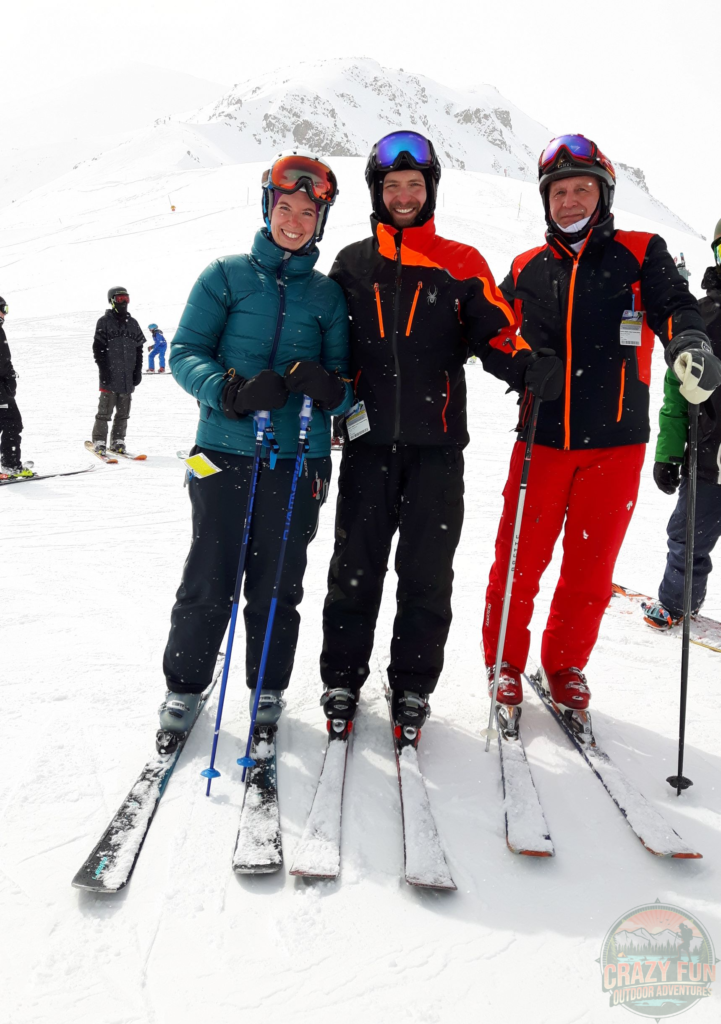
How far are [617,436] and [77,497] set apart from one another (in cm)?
570

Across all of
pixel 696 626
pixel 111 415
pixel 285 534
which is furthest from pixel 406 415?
pixel 111 415

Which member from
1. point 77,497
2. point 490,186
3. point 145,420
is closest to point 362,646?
point 77,497

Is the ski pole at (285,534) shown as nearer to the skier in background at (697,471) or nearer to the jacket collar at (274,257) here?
the jacket collar at (274,257)

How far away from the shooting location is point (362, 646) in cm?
288

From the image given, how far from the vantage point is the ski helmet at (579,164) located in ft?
9.11

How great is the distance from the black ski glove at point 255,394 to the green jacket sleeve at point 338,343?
33cm

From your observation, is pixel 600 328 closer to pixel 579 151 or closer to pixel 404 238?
pixel 579 151

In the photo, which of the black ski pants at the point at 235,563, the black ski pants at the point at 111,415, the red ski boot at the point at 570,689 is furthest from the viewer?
the black ski pants at the point at 111,415

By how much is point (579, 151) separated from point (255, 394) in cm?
177

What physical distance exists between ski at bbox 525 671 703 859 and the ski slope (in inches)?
1.9

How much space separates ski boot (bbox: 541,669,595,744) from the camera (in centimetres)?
292

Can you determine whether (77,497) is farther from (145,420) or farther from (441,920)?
(441,920)

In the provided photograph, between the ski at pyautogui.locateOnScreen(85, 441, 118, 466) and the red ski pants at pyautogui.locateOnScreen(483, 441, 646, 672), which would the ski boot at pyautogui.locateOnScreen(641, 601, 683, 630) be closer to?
the red ski pants at pyautogui.locateOnScreen(483, 441, 646, 672)

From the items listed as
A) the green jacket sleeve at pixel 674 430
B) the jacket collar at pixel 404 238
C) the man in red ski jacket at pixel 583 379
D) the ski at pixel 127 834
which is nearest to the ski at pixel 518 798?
the man in red ski jacket at pixel 583 379
